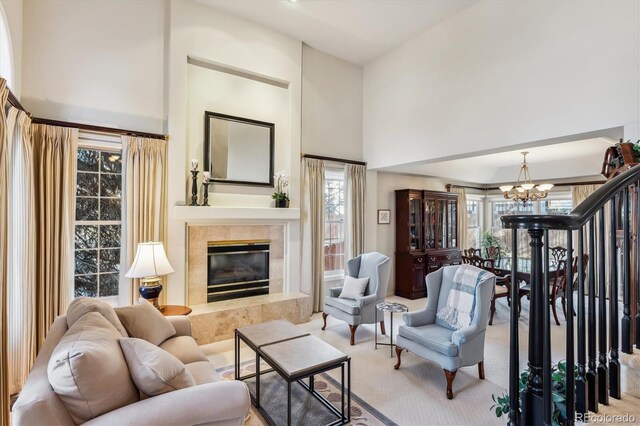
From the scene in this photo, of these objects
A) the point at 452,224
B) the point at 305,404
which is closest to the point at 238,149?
the point at 305,404

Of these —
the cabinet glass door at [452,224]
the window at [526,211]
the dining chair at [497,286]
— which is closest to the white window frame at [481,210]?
the window at [526,211]

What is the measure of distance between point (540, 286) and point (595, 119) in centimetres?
306

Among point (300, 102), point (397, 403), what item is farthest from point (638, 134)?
point (300, 102)

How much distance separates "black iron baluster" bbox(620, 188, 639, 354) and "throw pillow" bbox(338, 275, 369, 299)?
297 cm

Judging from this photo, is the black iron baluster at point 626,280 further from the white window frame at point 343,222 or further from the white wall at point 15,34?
the white wall at point 15,34

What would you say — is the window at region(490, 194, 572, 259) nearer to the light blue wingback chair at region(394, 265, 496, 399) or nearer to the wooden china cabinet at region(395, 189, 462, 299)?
the wooden china cabinet at region(395, 189, 462, 299)

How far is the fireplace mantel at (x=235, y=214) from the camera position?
13.4 ft

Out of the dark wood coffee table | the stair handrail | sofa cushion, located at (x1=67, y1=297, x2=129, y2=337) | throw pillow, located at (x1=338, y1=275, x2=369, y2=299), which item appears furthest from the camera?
throw pillow, located at (x1=338, y1=275, x2=369, y2=299)

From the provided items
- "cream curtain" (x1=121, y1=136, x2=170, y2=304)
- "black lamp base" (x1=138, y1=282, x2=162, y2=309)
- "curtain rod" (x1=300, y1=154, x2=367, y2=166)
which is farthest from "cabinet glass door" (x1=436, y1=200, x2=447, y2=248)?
"black lamp base" (x1=138, y1=282, x2=162, y2=309)

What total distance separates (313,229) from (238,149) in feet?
5.53

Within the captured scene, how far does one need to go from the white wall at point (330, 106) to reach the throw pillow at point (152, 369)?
4019 millimetres

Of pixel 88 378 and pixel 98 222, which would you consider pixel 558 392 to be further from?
pixel 98 222

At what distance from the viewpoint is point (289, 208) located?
4.93 metres

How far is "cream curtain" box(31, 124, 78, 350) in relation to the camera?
333 cm
